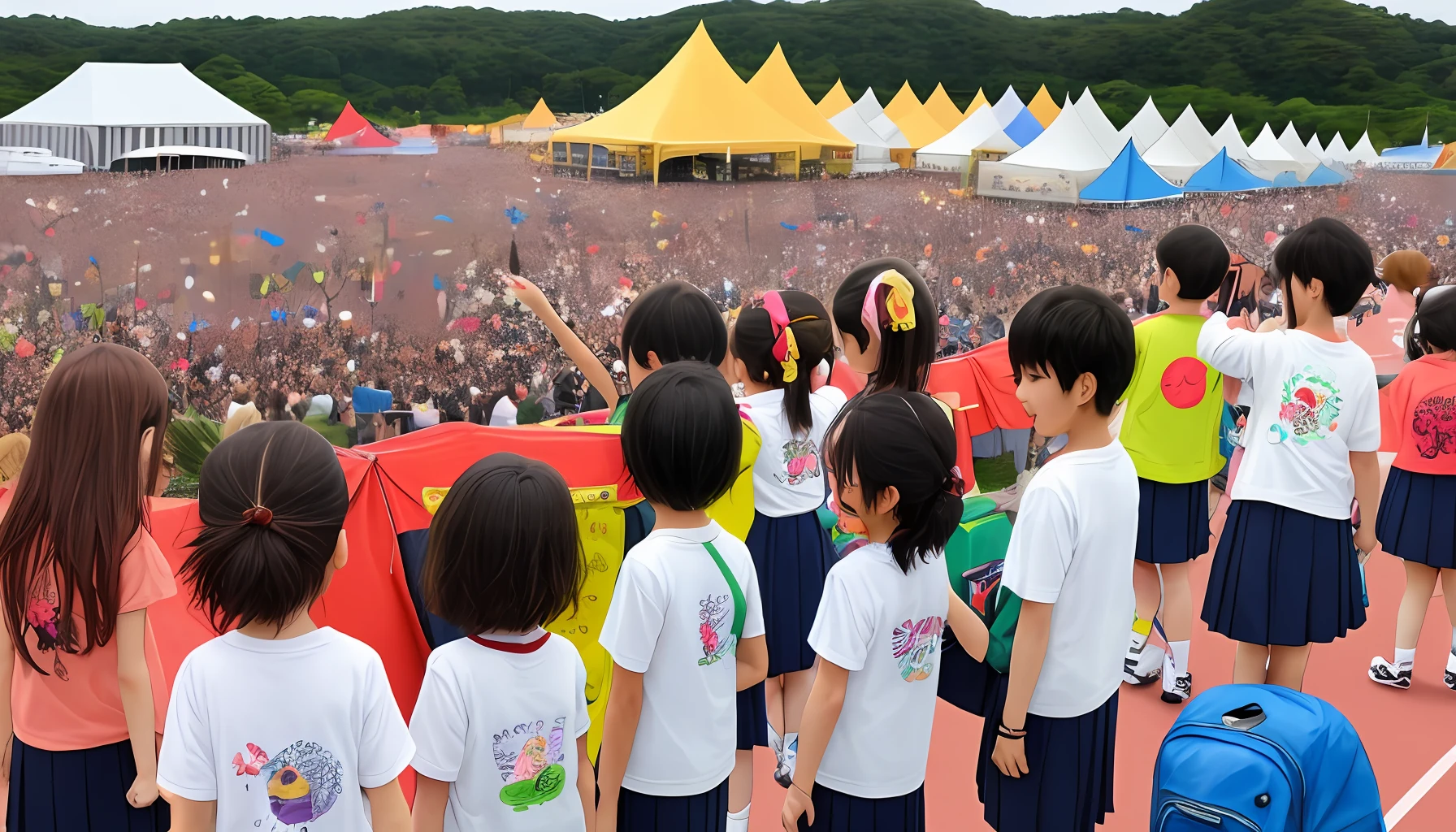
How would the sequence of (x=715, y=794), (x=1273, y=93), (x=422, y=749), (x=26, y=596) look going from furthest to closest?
(x=1273, y=93), (x=715, y=794), (x=26, y=596), (x=422, y=749)

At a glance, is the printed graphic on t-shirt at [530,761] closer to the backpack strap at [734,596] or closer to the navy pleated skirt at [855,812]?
the backpack strap at [734,596]

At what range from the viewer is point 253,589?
1267 mm

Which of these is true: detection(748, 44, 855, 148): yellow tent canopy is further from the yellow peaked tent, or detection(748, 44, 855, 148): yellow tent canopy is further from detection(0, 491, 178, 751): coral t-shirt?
detection(0, 491, 178, 751): coral t-shirt

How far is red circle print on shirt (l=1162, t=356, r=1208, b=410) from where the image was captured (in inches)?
121

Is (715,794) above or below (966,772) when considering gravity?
above

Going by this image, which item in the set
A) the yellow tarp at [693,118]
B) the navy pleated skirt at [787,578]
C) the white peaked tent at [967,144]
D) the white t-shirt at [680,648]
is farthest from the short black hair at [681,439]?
the white peaked tent at [967,144]

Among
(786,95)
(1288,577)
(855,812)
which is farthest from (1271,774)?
(786,95)

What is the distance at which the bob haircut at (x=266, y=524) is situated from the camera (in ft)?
4.15

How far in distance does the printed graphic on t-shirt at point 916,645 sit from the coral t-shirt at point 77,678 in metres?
1.05

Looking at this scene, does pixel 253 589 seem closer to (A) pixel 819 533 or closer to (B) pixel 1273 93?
(A) pixel 819 533

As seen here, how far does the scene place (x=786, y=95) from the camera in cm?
1273

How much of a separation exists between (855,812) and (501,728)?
24.1 inches

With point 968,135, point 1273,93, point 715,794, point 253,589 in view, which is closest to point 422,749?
point 253,589

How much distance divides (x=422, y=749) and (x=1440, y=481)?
3.08m
